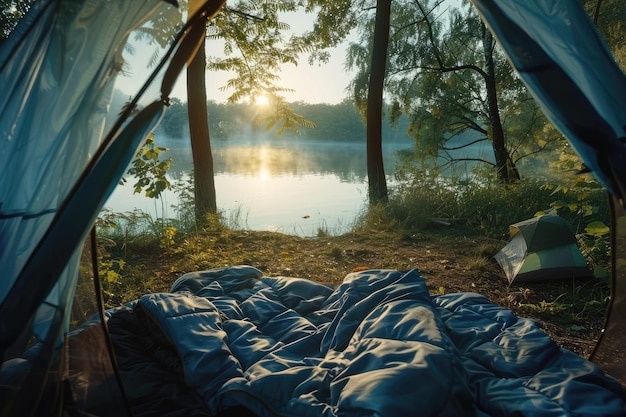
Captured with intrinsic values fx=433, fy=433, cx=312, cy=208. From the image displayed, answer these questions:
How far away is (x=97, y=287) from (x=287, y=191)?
12.0 metres

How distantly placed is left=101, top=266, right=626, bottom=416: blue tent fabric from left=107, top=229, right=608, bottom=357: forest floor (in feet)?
3.05

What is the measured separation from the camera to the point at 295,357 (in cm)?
177

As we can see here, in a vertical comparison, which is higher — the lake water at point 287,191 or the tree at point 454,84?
the tree at point 454,84

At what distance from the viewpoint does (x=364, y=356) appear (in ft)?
4.92

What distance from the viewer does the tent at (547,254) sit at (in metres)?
3.18

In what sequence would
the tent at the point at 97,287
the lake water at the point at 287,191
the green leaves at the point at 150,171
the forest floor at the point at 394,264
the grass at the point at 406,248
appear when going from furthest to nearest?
the lake water at the point at 287,191 → the green leaves at the point at 150,171 → the grass at the point at 406,248 → the forest floor at the point at 394,264 → the tent at the point at 97,287

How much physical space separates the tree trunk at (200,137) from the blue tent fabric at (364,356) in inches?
146

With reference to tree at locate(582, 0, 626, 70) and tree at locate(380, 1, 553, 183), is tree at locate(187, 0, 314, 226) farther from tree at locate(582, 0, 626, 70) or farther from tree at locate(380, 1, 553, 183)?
tree at locate(582, 0, 626, 70)

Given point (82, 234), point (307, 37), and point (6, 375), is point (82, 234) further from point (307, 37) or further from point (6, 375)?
point (307, 37)

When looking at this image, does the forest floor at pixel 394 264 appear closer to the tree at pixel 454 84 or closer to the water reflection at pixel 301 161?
the tree at pixel 454 84

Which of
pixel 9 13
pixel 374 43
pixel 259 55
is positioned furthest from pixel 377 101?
pixel 9 13

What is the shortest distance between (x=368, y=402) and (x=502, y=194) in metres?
5.35

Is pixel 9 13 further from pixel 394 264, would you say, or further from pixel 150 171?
pixel 394 264

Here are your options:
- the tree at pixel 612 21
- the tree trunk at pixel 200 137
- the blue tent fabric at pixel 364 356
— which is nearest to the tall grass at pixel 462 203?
the tree trunk at pixel 200 137
